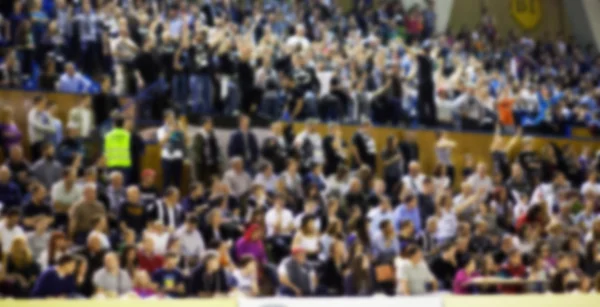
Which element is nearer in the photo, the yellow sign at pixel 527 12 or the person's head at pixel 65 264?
the person's head at pixel 65 264

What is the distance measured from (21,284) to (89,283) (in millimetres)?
676

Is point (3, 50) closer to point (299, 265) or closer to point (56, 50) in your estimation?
point (56, 50)

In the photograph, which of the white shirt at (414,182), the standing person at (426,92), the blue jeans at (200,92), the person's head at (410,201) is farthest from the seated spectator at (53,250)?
the standing person at (426,92)

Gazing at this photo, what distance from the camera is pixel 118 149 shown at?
14734 mm

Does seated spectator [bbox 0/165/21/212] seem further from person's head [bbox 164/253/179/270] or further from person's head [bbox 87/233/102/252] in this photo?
person's head [bbox 164/253/179/270]

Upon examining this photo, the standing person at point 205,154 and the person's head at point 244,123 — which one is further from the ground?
the person's head at point 244,123

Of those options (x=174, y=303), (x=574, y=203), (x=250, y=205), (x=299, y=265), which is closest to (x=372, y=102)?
(x=574, y=203)

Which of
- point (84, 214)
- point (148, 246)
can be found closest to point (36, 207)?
point (84, 214)

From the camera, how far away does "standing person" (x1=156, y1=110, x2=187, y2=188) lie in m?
15.4

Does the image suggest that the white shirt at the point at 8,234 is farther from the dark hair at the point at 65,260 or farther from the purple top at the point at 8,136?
the purple top at the point at 8,136

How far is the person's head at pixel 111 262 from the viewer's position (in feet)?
37.2

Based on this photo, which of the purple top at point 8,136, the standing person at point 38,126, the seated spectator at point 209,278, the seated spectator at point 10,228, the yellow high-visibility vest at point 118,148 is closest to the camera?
the seated spectator at point 209,278

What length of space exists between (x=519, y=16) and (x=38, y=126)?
863 inches

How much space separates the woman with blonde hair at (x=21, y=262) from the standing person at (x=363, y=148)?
7.30 meters
